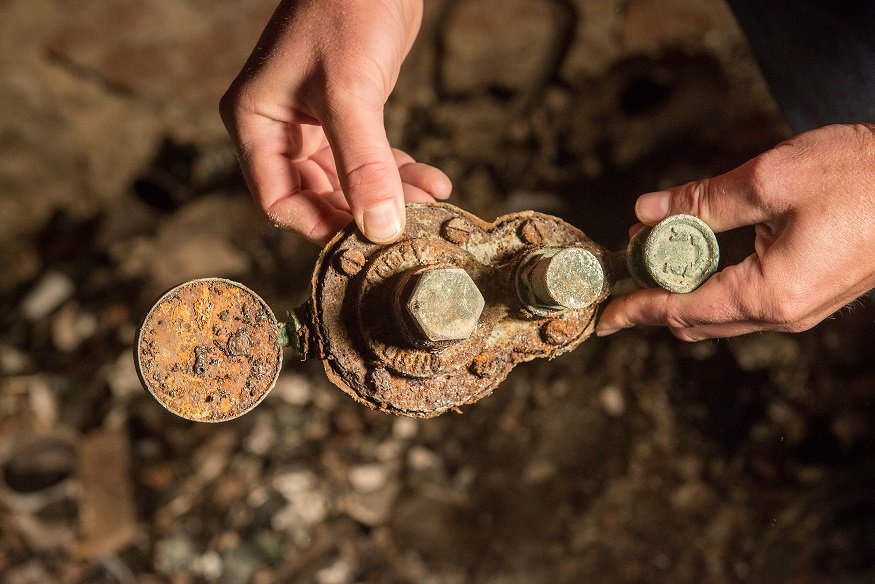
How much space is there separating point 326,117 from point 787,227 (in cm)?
62

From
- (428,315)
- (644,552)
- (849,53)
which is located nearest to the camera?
(428,315)

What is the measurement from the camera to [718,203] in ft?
3.04

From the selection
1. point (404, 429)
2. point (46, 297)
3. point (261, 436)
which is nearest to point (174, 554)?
point (261, 436)

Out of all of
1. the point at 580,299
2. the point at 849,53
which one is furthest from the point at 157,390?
the point at 849,53

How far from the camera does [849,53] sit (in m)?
1.16

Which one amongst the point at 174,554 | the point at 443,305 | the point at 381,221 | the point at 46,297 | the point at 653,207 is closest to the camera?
the point at 443,305

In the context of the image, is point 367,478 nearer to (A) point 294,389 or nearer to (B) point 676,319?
(A) point 294,389

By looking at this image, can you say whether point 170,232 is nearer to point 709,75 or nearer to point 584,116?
point 584,116

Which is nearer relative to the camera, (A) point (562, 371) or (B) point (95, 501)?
(B) point (95, 501)

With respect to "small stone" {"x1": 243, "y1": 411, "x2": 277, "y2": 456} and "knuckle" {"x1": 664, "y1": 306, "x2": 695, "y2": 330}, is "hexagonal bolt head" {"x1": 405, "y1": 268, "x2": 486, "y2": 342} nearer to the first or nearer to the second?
"knuckle" {"x1": 664, "y1": 306, "x2": 695, "y2": 330}

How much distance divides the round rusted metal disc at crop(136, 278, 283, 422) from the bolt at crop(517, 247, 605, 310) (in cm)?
A: 34

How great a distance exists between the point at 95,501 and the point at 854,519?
74.8 inches

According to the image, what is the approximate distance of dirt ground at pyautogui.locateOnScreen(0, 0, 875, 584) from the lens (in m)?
1.74

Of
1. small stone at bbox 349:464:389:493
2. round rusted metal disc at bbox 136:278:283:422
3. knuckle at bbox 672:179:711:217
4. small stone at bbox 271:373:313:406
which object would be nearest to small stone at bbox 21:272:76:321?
small stone at bbox 271:373:313:406
